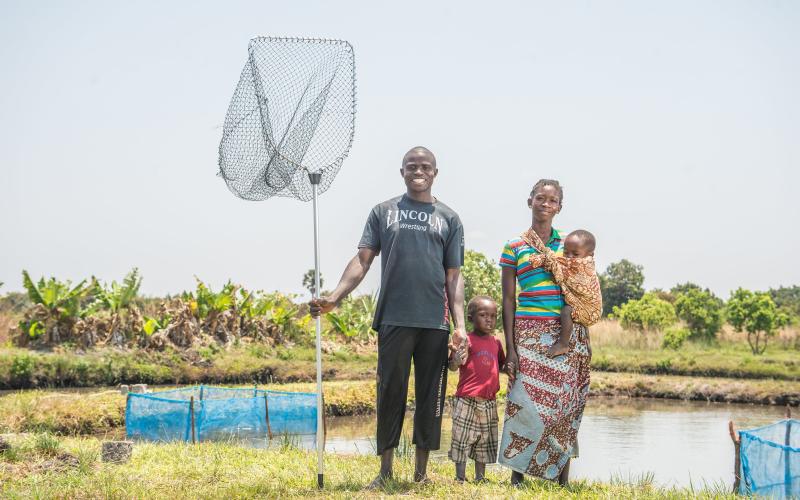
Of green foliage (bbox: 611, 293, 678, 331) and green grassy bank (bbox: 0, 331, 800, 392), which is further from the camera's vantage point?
green foliage (bbox: 611, 293, 678, 331)

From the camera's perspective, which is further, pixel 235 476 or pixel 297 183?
pixel 297 183

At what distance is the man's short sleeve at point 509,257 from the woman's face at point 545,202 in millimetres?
237

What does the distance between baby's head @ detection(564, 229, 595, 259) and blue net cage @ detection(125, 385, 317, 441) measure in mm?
5087

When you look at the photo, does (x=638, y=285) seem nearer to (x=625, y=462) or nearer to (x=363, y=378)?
(x=363, y=378)

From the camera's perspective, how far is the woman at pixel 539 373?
443 centimetres

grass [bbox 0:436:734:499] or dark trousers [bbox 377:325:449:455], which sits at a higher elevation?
dark trousers [bbox 377:325:449:455]

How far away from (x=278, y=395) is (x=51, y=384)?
365 inches

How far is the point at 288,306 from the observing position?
25625 millimetres

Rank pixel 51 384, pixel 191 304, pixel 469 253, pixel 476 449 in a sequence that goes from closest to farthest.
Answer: pixel 476 449 → pixel 51 384 → pixel 191 304 → pixel 469 253

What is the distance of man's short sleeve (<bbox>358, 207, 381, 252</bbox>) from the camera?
4.30 meters

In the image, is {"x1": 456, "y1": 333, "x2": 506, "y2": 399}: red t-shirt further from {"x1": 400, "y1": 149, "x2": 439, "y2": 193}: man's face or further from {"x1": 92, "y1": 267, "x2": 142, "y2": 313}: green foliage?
{"x1": 92, "y1": 267, "x2": 142, "y2": 313}: green foliage

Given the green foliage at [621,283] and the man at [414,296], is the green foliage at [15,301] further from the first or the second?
the green foliage at [621,283]

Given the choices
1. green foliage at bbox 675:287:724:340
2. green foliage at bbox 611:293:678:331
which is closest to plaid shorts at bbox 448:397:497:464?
green foliage at bbox 611:293:678:331

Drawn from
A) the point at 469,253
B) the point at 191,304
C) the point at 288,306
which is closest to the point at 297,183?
the point at 191,304
